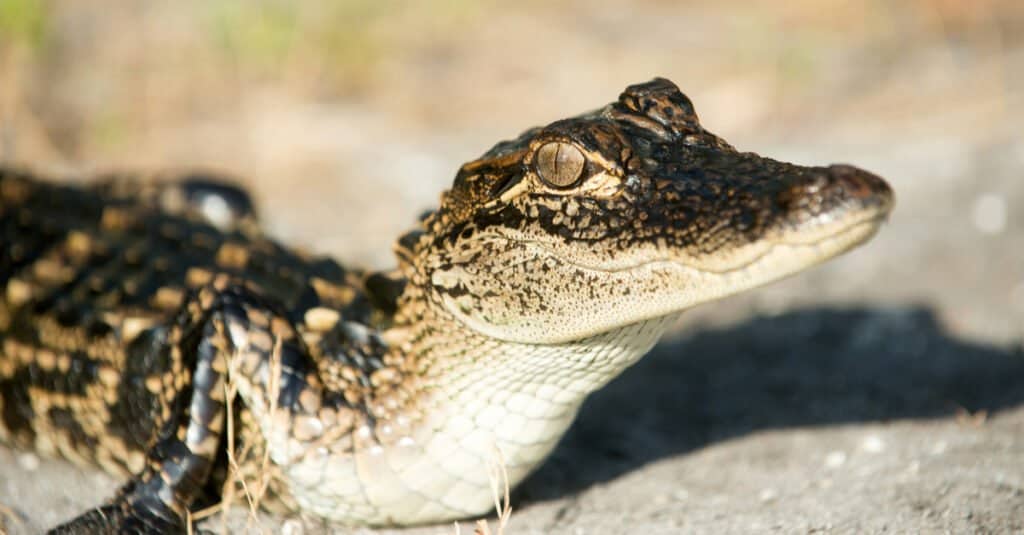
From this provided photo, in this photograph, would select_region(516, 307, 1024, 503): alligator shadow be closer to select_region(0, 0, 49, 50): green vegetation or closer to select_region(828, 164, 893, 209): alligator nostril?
select_region(828, 164, 893, 209): alligator nostril

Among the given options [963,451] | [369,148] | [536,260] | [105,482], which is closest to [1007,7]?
[369,148]

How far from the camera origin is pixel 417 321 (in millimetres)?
3633

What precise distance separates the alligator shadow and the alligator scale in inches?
28.5

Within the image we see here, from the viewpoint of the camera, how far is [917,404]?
4855mm

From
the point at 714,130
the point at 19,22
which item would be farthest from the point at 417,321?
the point at 19,22

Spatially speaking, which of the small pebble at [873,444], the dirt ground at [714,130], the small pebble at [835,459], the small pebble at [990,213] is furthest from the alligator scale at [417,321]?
the small pebble at [990,213]

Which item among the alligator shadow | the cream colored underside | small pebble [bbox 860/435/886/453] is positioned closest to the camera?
the cream colored underside

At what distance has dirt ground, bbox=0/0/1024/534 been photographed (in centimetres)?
401

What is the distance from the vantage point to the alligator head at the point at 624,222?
2.67 meters

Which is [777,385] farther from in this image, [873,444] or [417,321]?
[417,321]

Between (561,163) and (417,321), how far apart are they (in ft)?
2.74

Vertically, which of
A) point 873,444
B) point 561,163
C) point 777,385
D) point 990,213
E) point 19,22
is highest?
point 19,22

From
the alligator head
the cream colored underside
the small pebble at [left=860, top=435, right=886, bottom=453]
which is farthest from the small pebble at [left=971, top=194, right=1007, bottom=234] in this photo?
the cream colored underside

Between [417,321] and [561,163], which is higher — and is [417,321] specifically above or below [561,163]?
below
